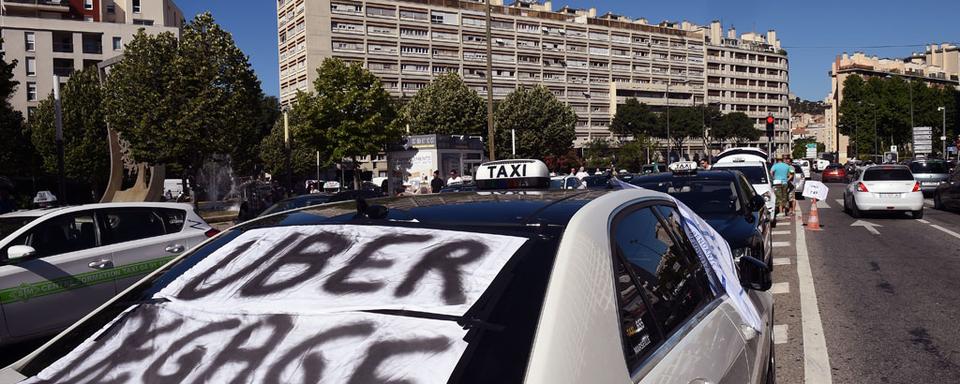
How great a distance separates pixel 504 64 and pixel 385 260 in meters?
91.0

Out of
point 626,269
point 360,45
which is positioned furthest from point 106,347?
point 360,45

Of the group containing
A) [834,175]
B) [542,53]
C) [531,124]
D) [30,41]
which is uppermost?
[542,53]

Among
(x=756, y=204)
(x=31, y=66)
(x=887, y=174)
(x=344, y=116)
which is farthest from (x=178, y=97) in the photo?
(x=31, y=66)

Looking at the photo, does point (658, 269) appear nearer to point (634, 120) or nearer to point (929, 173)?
point (929, 173)

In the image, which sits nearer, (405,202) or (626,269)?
(626,269)

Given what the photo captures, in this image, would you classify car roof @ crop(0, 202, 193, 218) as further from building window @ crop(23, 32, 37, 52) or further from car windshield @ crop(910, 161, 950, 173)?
building window @ crop(23, 32, 37, 52)

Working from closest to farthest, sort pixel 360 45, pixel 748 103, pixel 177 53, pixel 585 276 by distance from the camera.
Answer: pixel 585 276, pixel 177 53, pixel 360 45, pixel 748 103

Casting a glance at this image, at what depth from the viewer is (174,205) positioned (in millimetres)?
8531

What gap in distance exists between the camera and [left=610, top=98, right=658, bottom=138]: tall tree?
92.8 m

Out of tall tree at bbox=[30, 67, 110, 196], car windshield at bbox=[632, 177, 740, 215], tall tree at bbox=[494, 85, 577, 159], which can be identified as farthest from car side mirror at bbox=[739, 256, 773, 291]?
tall tree at bbox=[494, 85, 577, 159]

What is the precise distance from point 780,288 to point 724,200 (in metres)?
1.28

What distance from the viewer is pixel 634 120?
92.8m

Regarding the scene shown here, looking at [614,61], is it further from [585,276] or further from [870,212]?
[585,276]

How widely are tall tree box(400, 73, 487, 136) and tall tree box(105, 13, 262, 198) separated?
88.5 feet
